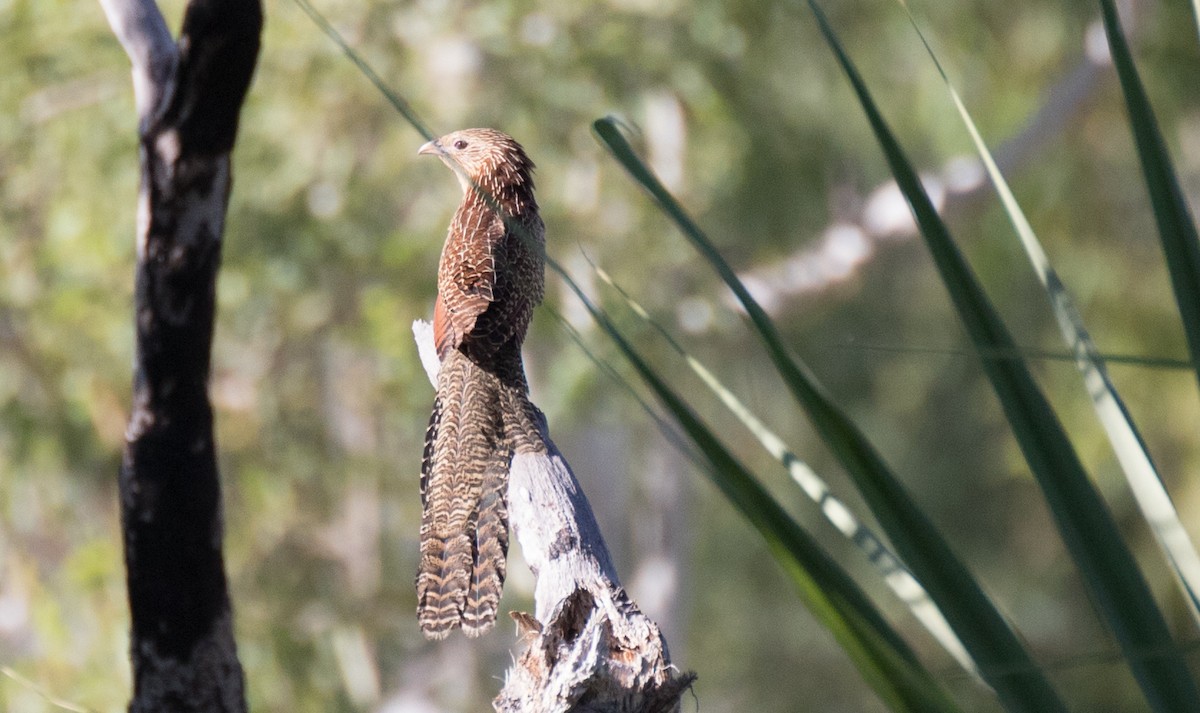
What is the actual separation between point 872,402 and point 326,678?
591 centimetres

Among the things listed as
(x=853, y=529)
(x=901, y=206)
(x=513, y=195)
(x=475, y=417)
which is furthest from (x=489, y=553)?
(x=901, y=206)

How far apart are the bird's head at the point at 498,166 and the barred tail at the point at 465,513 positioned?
1.07 m

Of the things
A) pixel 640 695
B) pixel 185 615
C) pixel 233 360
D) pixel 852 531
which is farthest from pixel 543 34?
pixel 852 531

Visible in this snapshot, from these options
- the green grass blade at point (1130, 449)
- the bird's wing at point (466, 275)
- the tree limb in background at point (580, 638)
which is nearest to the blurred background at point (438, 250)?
the bird's wing at point (466, 275)

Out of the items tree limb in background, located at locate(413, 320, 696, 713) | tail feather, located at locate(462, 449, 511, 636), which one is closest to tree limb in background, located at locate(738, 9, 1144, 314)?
tail feather, located at locate(462, 449, 511, 636)

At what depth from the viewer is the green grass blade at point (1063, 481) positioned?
76 cm

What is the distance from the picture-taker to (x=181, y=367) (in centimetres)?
Answer: 140

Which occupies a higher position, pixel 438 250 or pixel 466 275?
pixel 438 250

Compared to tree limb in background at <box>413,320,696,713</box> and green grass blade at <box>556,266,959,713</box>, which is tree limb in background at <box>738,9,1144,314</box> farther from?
green grass blade at <box>556,266,959,713</box>

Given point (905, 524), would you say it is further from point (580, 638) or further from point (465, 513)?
point (465, 513)

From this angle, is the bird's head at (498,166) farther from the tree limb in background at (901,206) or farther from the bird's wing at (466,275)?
the tree limb in background at (901,206)

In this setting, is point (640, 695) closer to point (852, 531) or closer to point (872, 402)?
point (852, 531)

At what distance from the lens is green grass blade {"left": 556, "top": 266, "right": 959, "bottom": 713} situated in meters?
0.67

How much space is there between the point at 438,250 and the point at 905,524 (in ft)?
20.8
